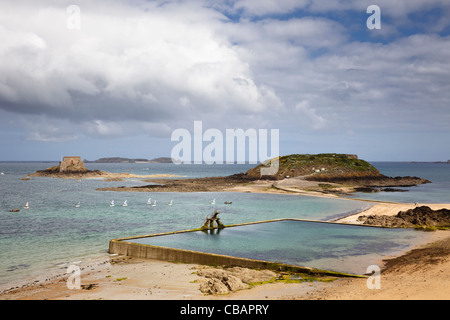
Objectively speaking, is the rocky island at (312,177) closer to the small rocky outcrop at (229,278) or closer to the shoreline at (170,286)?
the shoreline at (170,286)

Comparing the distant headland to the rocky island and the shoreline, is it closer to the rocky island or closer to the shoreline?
the rocky island

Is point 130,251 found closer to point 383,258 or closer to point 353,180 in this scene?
point 383,258

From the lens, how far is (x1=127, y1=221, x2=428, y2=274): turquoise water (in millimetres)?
21062

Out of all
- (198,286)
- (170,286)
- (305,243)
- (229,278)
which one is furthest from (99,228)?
(229,278)

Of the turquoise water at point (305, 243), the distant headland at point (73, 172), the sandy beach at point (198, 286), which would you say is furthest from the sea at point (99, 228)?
the distant headland at point (73, 172)

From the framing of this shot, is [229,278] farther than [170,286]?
No

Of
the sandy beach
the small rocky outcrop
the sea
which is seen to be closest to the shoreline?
the sandy beach

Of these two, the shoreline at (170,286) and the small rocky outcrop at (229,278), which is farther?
the small rocky outcrop at (229,278)

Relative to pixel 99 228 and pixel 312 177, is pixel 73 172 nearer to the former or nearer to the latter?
pixel 312 177

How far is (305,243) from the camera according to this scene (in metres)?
25.6

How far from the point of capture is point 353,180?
106 m

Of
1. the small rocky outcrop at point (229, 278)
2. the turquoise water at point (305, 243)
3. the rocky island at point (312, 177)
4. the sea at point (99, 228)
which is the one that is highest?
the rocky island at point (312, 177)

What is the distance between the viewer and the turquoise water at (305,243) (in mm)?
21062
